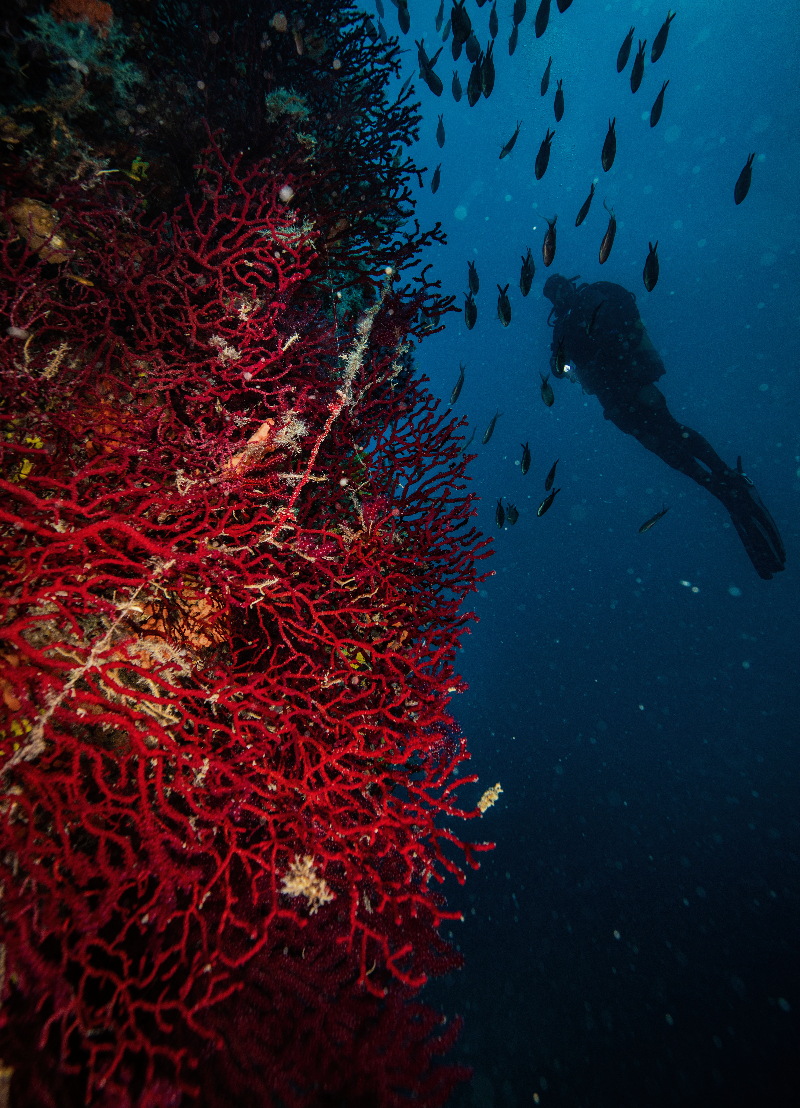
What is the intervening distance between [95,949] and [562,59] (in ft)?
393

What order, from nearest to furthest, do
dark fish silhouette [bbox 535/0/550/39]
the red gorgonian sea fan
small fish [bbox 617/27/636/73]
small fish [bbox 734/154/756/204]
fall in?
the red gorgonian sea fan
small fish [bbox 734/154/756/204]
dark fish silhouette [bbox 535/0/550/39]
small fish [bbox 617/27/636/73]

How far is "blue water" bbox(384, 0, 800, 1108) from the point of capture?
12406mm

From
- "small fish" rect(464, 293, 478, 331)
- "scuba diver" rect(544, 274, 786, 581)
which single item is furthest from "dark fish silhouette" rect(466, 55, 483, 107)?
"scuba diver" rect(544, 274, 786, 581)

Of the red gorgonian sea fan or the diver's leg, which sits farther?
the diver's leg

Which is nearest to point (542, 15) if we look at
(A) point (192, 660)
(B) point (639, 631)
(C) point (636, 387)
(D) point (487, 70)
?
(D) point (487, 70)

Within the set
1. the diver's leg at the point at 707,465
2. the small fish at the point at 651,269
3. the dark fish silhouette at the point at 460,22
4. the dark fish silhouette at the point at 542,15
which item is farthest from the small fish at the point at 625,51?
the diver's leg at the point at 707,465

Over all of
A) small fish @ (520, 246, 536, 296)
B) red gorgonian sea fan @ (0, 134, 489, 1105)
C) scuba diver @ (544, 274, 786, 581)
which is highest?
scuba diver @ (544, 274, 786, 581)

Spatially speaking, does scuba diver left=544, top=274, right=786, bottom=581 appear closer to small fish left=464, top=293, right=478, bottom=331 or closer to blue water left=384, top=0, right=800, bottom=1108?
blue water left=384, top=0, right=800, bottom=1108

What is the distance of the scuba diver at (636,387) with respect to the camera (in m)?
13.2

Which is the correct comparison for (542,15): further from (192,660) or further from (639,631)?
(639,631)

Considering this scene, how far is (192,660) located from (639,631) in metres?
51.4

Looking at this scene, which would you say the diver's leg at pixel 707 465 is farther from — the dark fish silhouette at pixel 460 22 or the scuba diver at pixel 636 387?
the dark fish silhouette at pixel 460 22

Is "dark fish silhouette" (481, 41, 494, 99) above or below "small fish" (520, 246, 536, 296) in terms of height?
above

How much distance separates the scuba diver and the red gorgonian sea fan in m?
Result: 11.8
